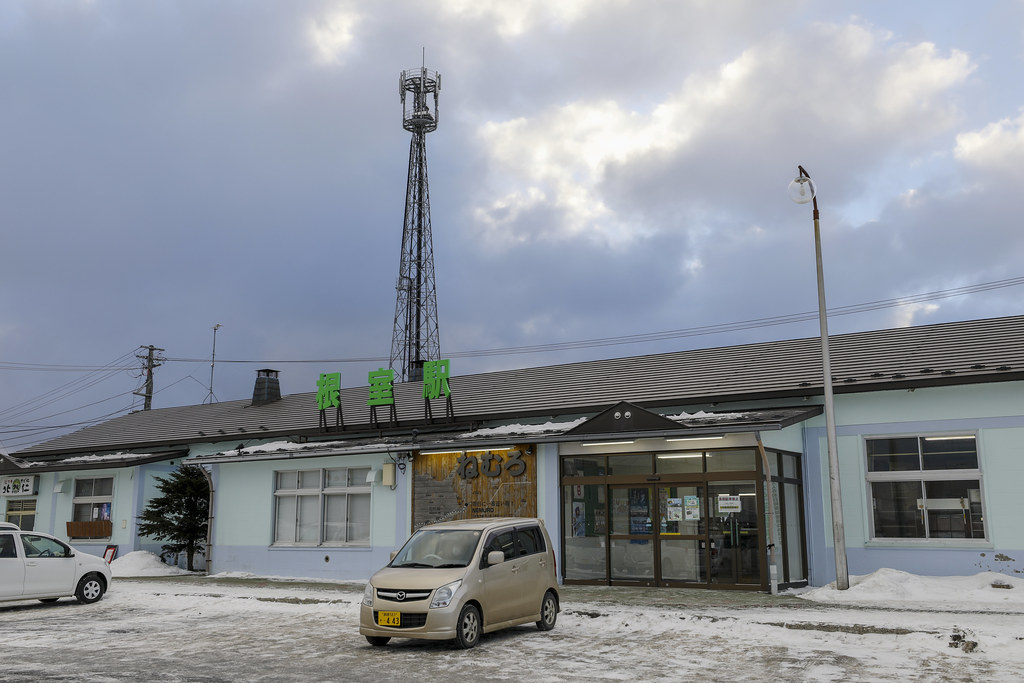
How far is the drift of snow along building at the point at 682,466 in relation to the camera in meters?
16.3

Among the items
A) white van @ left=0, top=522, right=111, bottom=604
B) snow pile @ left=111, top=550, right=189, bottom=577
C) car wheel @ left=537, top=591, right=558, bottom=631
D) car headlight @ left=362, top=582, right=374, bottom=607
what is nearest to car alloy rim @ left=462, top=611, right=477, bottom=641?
car headlight @ left=362, top=582, right=374, bottom=607

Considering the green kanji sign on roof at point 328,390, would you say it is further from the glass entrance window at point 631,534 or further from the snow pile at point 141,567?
the glass entrance window at point 631,534

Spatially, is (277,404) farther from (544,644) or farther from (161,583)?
(544,644)

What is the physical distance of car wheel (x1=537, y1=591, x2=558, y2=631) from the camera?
12.2 meters

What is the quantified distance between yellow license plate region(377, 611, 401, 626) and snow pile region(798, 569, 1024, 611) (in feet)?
25.3

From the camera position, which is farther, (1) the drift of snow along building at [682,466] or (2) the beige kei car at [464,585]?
(1) the drift of snow along building at [682,466]

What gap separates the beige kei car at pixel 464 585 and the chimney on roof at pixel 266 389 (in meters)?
20.6

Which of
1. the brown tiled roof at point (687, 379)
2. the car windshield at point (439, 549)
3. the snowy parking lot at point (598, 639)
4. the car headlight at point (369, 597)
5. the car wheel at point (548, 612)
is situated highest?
the brown tiled roof at point (687, 379)

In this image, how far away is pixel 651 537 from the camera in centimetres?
1741

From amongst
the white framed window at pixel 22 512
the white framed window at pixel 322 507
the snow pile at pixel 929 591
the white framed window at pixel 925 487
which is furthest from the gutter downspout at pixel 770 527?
the white framed window at pixel 22 512

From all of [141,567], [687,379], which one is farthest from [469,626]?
[141,567]

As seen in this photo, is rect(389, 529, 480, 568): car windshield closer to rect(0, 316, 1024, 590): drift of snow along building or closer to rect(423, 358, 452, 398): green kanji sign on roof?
rect(0, 316, 1024, 590): drift of snow along building

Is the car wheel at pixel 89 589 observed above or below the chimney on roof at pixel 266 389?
below

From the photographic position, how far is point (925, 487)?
16.7 m
